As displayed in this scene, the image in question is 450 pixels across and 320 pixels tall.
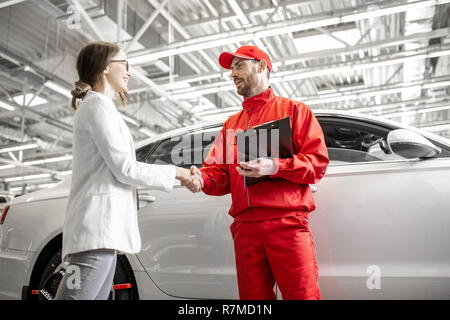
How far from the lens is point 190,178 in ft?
5.65

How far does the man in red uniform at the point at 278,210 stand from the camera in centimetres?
157

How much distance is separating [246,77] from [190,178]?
59 cm

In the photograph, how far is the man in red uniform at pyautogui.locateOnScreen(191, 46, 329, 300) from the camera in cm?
157

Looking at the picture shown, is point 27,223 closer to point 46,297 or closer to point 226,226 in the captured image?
point 46,297

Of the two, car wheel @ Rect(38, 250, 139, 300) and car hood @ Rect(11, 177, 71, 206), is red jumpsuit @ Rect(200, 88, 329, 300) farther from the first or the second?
car hood @ Rect(11, 177, 71, 206)

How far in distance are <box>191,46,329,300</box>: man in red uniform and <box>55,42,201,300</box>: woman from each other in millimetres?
386

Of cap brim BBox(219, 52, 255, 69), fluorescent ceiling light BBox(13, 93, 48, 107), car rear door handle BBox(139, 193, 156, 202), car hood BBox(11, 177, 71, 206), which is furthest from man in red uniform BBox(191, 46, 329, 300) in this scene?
fluorescent ceiling light BBox(13, 93, 48, 107)

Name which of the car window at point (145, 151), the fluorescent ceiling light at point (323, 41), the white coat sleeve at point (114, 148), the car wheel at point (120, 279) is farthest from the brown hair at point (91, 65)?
the fluorescent ceiling light at point (323, 41)

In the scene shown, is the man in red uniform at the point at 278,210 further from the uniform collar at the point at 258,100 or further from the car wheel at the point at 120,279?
the car wheel at the point at 120,279

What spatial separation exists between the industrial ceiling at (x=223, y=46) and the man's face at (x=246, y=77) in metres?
4.10

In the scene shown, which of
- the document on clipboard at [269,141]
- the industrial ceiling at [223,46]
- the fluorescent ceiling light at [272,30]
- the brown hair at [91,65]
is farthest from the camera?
the industrial ceiling at [223,46]

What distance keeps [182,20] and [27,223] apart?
536cm

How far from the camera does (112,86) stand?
159cm

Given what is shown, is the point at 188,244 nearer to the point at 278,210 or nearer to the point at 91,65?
the point at 278,210
